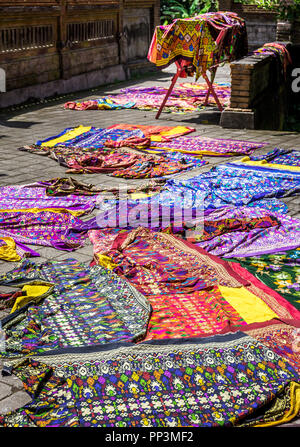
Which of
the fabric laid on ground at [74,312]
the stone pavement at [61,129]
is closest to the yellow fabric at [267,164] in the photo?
the stone pavement at [61,129]

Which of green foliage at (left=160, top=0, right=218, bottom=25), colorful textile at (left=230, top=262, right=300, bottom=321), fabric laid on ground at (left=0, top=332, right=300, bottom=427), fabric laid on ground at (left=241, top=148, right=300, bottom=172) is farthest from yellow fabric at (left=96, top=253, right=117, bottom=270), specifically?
green foliage at (left=160, top=0, right=218, bottom=25)

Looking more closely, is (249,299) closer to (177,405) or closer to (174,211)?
(177,405)

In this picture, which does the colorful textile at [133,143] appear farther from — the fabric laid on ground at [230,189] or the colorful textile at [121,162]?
the fabric laid on ground at [230,189]

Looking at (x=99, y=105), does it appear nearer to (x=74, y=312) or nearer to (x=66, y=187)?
(x=66, y=187)

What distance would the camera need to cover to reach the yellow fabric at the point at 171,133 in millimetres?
10016

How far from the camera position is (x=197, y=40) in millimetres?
10555

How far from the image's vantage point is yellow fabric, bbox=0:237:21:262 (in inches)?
213

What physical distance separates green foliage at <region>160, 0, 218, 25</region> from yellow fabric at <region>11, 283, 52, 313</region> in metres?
21.4

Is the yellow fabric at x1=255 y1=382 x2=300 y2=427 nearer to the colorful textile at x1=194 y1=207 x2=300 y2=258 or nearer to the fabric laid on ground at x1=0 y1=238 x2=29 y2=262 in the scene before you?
the colorful textile at x1=194 y1=207 x2=300 y2=258

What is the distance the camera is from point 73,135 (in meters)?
10.1

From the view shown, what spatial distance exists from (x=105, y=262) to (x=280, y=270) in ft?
4.82

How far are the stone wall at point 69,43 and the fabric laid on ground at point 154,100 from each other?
45.8 inches

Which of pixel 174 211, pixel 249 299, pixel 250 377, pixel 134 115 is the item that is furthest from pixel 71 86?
pixel 250 377

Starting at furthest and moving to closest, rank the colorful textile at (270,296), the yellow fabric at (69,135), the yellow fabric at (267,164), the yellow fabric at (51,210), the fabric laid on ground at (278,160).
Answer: the yellow fabric at (69,135) → the fabric laid on ground at (278,160) → the yellow fabric at (267,164) → the yellow fabric at (51,210) → the colorful textile at (270,296)
